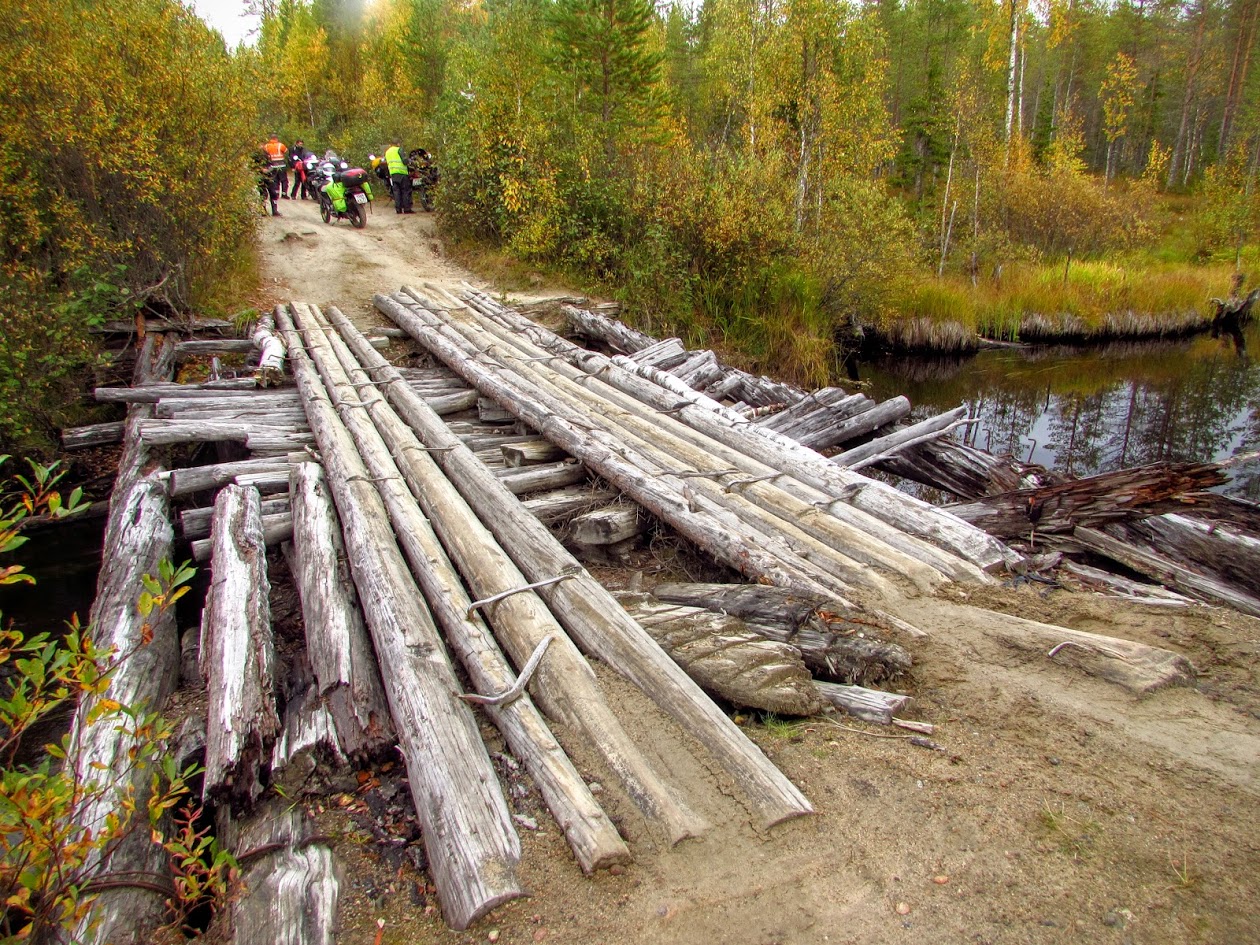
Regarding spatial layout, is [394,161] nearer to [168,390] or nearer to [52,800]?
[168,390]

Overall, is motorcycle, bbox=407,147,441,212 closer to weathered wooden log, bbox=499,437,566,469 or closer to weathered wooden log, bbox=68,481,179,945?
weathered wooden log, bbox=68,481,179,945

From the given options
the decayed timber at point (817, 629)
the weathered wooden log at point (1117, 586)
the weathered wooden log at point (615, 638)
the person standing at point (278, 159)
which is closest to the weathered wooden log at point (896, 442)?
the weathered wooden log at point (1117, 586)

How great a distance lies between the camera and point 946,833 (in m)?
Result: 2.83

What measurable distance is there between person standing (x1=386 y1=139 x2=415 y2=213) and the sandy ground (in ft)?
59.2

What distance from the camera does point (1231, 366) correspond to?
16.0 metres

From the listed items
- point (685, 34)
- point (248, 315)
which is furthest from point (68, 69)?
point (685, 34)

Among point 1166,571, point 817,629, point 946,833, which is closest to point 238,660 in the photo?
point 817,629

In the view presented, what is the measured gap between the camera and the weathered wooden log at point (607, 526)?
5.39 m

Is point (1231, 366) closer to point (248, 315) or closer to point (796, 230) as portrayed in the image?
point (796, 230)

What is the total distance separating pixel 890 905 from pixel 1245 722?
209 centimetres

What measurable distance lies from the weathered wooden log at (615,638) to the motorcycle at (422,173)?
52.8ft

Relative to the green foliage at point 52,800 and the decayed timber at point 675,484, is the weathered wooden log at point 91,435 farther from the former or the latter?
the green foliage at point 52,800

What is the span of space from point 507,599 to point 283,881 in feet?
5.53

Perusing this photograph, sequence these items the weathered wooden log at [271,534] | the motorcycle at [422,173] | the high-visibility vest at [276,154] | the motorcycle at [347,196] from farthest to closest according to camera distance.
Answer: the motorcycle at [422,173]
the high-visibility vest at [276,154]
the motorcycle at [347,196]
the weathered wooden log at [271,534]
